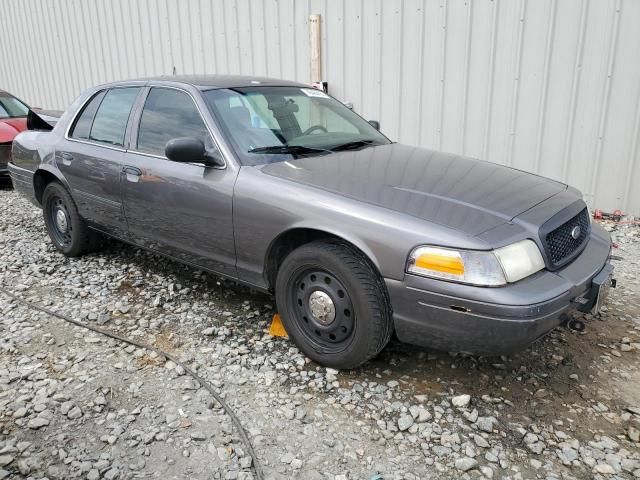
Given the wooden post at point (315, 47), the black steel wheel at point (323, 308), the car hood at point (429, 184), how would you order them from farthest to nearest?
the wooden post at point (315, 47) → the black steel wheel at point (323, 308) → the car hood at point (429, 184)

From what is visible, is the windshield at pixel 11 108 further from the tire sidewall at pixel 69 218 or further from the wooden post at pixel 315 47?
the wooden post at pixel 315 47

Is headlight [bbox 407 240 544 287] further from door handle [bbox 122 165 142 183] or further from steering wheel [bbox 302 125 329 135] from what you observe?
door handle [bbox 122 165 142 183]

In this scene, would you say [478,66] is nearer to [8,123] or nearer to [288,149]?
[288,149]

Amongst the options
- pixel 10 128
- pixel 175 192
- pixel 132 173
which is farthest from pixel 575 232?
pixel 10 128

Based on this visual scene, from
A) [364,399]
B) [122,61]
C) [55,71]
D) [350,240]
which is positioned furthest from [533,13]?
[55,71]

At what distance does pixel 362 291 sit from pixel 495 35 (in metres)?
4.38

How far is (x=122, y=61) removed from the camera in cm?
1015

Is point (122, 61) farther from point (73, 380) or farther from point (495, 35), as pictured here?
point (73, 380)

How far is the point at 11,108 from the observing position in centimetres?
866

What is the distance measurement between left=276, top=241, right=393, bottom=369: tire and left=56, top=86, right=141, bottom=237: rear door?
1.75m

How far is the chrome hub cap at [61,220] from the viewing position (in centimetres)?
475

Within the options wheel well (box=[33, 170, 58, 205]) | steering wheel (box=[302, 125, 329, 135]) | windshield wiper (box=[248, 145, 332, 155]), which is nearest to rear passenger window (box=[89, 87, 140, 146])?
wheel well (box=[33, 170, 58, 205])

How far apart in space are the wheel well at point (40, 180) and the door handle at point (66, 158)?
36 centimetres

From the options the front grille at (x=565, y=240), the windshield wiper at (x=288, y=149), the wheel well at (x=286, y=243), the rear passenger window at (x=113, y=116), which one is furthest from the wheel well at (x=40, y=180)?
the front grille at (x=565, y=240)
